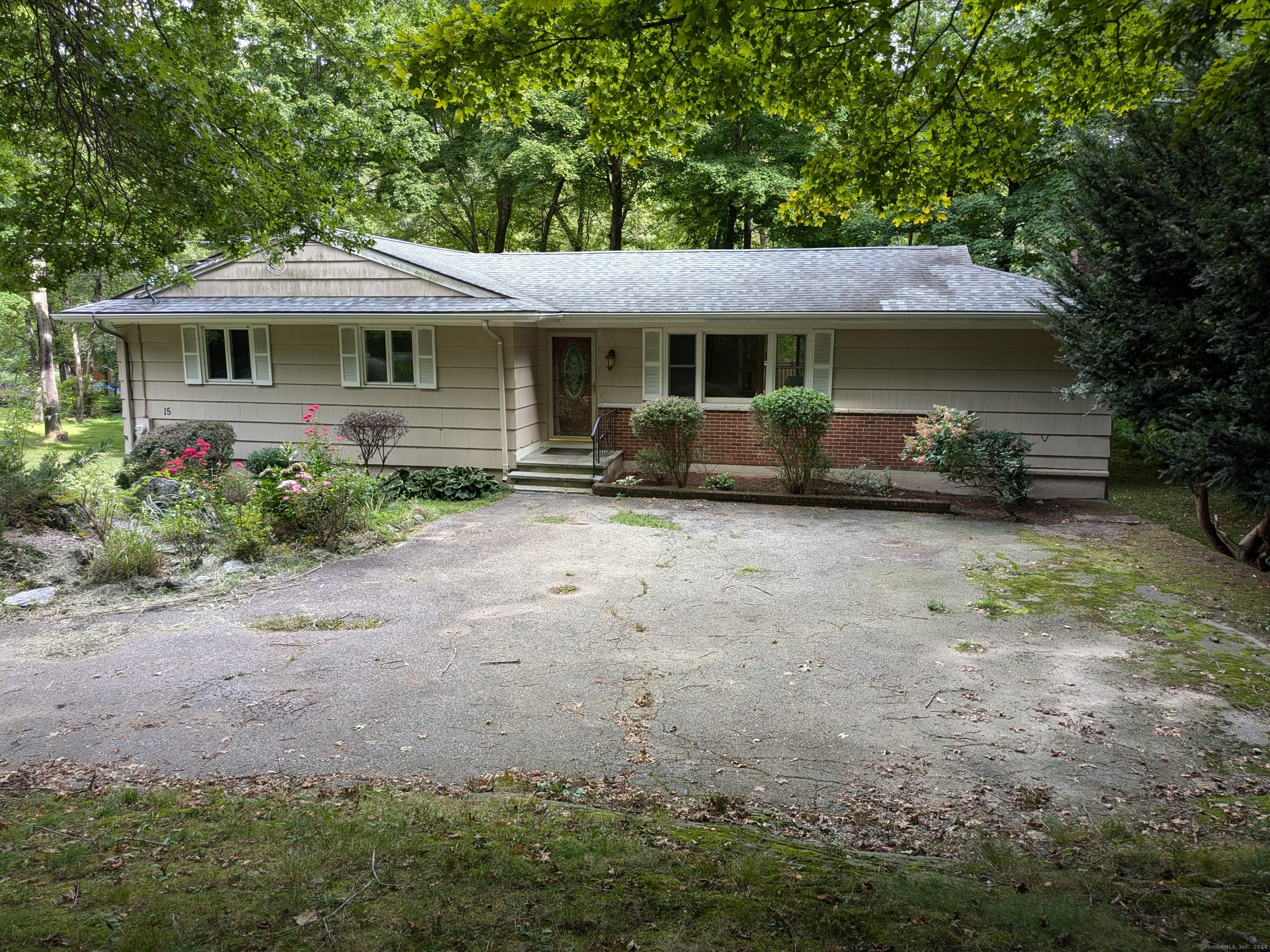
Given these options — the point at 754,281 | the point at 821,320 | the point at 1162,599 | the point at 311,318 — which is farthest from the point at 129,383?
the point at 1162,599

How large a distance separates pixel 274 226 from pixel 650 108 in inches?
129

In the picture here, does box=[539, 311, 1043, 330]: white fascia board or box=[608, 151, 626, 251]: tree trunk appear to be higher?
box=[608, 151, 626, 251]: tree trunk

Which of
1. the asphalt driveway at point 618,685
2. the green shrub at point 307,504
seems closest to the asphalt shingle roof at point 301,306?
the green shrub at point 307,504

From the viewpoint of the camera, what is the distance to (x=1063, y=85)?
6535mm

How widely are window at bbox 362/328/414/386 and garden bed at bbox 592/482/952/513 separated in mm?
4108

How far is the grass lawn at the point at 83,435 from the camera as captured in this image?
1934 centimetres

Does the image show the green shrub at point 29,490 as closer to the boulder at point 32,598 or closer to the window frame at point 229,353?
the boulder at point 32,598

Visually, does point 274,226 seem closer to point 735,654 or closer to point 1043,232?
point 735,654

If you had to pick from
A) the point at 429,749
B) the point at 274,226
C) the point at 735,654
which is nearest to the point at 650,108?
the point at 274,226

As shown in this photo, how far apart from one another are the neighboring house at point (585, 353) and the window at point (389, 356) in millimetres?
35

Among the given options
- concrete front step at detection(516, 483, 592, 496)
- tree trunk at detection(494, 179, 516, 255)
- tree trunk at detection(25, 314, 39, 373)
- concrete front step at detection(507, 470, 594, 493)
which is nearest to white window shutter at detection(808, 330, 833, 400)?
concrete front step at detection(507, 470, 594, 493)

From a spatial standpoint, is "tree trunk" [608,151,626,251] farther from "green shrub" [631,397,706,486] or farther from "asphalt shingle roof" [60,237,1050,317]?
"green shrub" [631,397,706,486]

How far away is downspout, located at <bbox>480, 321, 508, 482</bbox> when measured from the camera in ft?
45.1

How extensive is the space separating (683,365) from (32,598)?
10249mm
